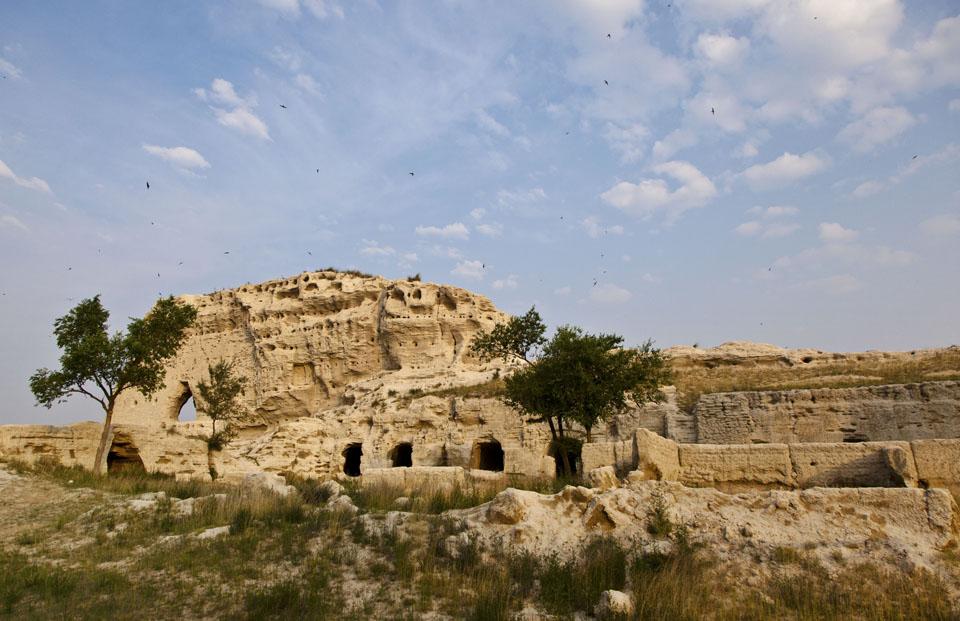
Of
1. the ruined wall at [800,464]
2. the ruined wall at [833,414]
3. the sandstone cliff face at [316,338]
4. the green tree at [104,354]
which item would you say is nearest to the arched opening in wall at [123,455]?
the green tree at [104,354]

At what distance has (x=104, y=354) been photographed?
690 inches

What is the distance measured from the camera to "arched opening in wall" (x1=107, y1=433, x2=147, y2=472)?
18219 millimetres

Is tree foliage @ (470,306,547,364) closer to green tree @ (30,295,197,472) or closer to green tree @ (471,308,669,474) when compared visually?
green tree @ (471,308,669,474)

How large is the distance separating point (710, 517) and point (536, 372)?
10972mm

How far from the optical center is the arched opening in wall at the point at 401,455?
1002 inches

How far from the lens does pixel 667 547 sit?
721cm

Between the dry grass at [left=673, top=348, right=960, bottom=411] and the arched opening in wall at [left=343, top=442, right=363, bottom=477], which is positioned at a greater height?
the dry grass at [left=673, top=348, right=960, bottom=411]

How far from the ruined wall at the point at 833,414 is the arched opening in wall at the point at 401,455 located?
12115 mm

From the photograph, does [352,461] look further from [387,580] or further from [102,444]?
[387,580]

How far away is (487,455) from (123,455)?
44.0 feet

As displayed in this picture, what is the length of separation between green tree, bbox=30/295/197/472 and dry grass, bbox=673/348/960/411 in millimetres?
17927

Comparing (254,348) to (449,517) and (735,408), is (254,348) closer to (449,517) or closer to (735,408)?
(735,408)

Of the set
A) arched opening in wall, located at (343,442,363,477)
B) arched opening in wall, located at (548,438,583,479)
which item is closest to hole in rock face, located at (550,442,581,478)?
arched opening in wall, located at (548,438,583,479)

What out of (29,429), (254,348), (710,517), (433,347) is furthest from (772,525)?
(254,348)
